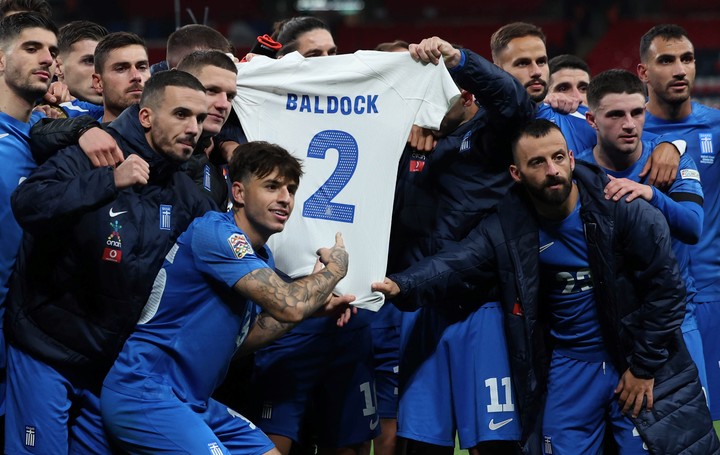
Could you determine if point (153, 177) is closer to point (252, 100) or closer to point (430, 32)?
point (252, 100)

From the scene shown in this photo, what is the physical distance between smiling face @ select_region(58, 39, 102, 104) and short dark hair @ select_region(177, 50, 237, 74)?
3.74 ft

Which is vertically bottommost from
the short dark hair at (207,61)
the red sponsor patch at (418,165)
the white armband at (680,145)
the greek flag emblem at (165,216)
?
the greek flag emblem at (165,216)

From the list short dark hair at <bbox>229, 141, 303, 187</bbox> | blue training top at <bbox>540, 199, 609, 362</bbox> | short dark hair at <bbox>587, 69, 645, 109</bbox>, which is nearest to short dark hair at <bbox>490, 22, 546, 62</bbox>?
short dark hair at <bbox>587, 69, 645, 109</bbox>

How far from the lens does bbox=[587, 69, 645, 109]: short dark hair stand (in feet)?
16.5

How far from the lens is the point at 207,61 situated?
185 inches

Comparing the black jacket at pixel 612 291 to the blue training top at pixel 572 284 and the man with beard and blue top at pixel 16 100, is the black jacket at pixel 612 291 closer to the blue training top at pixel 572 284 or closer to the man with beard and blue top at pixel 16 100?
the blue training top at pixel 572 284

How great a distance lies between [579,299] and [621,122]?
3.06 ft

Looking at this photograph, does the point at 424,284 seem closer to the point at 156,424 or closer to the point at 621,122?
the point at 621,122

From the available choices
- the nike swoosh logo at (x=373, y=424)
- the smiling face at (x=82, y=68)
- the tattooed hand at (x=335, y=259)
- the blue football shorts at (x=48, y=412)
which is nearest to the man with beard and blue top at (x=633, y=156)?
the tattooed hand at (x=335, y=259)

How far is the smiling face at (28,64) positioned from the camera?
4.45 m

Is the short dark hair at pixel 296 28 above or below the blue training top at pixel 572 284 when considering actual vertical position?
above

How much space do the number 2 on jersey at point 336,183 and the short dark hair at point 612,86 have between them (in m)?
1.28

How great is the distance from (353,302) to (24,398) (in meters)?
1.51

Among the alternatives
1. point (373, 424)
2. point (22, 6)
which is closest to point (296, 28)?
point (22, 6)
